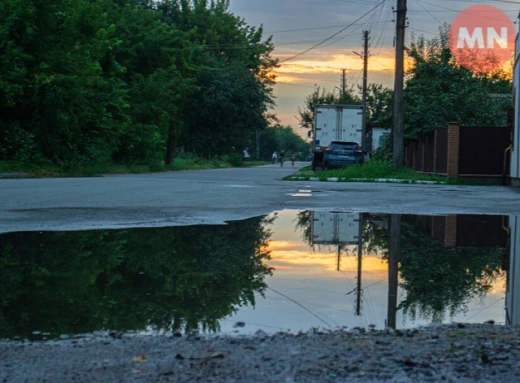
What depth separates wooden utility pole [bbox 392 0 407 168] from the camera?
28250mm

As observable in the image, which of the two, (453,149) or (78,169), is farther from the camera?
(78,169)

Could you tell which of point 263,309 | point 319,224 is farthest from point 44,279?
point 319,224

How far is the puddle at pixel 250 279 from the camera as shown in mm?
4227

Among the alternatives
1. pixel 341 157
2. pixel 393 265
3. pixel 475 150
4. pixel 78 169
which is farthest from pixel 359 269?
pixel 341 157

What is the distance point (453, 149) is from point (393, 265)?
2043 cm

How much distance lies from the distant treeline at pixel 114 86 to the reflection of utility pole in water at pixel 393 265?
2134 cm

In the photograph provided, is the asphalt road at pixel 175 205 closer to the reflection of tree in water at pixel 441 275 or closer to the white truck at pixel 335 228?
the white truck at pixel 335 228

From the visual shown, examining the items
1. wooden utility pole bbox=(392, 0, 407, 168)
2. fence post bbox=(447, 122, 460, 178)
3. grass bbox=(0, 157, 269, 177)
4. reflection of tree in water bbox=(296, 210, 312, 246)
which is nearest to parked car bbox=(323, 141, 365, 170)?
wooden utility pole bbox=(392, 0, 407, 168)

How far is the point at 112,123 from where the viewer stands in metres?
33.7

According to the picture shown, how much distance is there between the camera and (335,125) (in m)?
39.5

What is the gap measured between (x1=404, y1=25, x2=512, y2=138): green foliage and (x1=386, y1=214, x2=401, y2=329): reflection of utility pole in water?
76.5ft

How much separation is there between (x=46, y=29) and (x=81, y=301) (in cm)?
2674

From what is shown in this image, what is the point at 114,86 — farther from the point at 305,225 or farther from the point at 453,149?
the point at 305,225

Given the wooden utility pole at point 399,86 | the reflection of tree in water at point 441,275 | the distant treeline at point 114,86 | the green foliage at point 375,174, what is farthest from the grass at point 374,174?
the reflection of tree in water at point 441,275
